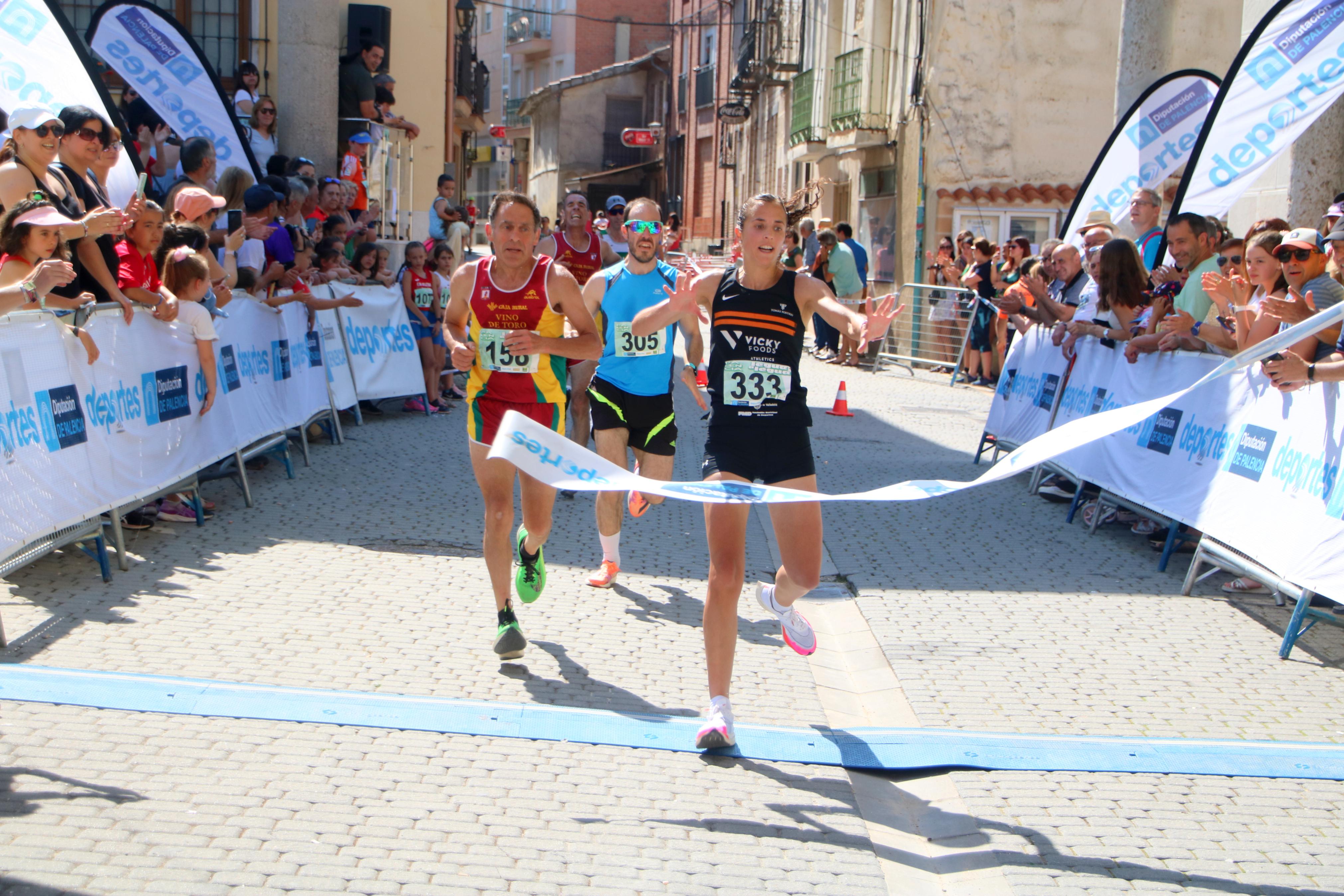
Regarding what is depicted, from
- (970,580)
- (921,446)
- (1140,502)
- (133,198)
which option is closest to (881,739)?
(970,580)

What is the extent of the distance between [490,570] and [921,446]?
7.93 m

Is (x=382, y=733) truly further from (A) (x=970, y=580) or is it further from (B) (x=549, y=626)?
(A) (x=970, y=580)

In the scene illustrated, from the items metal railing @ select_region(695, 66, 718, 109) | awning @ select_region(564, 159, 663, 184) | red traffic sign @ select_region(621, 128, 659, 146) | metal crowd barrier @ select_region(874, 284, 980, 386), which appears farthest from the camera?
awning @ select_region(564, 159, 663, 184)

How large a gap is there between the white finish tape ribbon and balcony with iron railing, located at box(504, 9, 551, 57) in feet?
215

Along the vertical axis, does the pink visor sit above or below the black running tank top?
above

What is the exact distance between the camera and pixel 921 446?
12.7 metres

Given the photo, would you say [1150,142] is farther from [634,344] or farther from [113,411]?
[113,411]

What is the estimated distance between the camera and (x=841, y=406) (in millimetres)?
14977

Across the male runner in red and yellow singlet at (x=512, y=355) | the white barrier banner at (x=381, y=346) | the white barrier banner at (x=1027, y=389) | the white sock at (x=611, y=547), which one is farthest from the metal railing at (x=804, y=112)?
the male runner in red and yellow singlet at (x=512, y=355)

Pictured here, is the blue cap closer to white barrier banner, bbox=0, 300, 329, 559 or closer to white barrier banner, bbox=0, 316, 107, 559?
white barrier banner, bbox=0, 300, 329, 559

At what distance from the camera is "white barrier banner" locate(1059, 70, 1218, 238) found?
1240 centimetres

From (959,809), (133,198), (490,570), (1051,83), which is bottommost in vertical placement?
(959,809)

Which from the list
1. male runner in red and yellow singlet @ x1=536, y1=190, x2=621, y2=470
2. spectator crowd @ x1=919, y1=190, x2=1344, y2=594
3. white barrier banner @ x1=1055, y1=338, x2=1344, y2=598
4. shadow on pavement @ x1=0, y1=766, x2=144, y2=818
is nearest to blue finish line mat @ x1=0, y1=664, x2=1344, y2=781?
shadow on pavement @ x1=0, y1=766, x2=144, y2=818

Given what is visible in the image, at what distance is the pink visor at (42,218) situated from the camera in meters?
6.27
